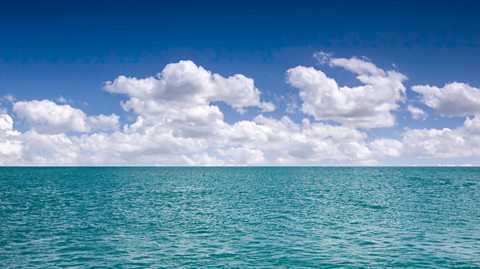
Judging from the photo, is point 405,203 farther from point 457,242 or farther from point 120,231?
point 120,231

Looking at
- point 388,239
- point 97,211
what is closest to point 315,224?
point 388,239

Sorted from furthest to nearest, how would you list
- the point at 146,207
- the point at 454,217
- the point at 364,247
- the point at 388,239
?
the point at 146,207 → the point at 454,217 → the point at 388,239 → the point at 364,247

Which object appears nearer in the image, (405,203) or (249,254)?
(249,254)

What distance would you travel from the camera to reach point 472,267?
28031mm

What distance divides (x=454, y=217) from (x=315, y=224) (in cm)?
2021

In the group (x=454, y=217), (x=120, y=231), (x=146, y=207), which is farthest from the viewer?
(x=146, y=207)

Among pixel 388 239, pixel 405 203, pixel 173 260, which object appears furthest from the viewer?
pixel 405 203

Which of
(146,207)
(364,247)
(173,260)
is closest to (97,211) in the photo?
(146,207)

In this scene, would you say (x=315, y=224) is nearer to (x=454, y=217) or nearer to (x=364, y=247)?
(x=364, y=247)

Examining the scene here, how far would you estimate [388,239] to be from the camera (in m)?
37.6

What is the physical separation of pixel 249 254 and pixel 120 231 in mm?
17016

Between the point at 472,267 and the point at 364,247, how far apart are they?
28.3 feet

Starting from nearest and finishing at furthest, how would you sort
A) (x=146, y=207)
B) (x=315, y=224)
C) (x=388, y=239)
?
(x=388, y=239) → (x=315, y=224) → (x=146, y=207)

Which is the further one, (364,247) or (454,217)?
(454,217)
